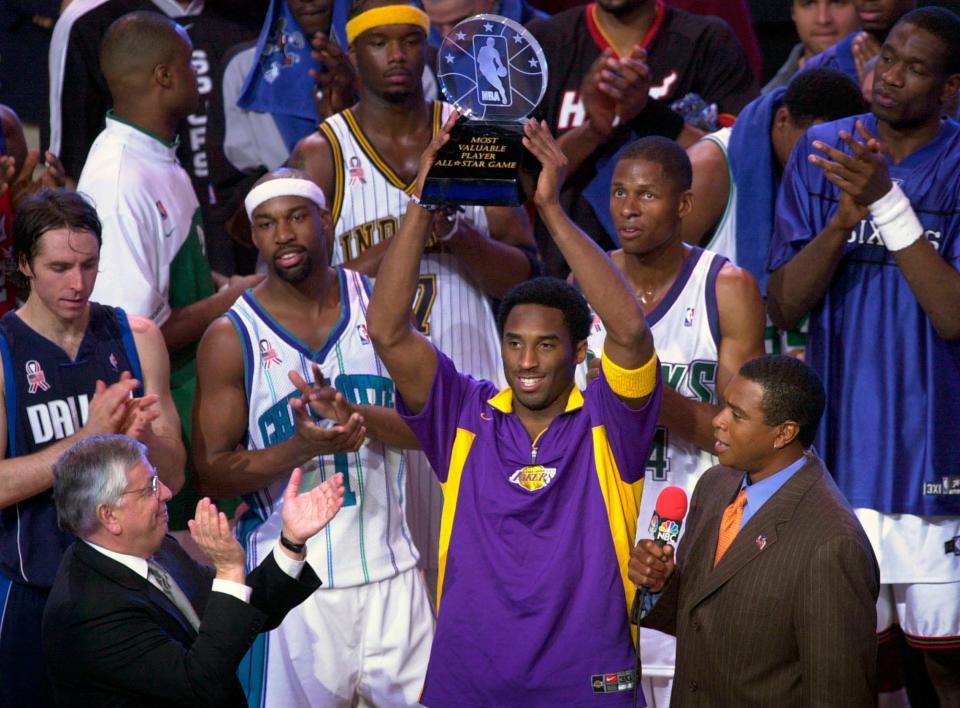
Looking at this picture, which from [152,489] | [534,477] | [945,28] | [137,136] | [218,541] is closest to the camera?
[218,541]

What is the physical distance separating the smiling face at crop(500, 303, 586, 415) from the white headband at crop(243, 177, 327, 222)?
1.17 meters

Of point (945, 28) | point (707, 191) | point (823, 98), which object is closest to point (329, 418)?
point (707, 191)

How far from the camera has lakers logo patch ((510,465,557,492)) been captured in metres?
4.44

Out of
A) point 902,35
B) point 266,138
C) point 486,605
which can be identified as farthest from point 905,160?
point 266,138

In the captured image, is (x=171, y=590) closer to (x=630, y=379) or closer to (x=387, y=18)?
(x=630, y=379)

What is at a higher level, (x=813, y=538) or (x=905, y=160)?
(x=905, y=160)

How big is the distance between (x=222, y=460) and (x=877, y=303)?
2.34 meters

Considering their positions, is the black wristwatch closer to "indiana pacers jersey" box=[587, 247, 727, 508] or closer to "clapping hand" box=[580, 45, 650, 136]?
"indiana pacers jersey" box=[587, 247, 727, 508]

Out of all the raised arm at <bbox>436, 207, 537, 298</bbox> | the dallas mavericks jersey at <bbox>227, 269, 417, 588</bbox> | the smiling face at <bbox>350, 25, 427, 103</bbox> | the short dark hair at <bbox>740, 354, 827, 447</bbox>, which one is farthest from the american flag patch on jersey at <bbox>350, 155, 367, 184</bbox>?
the short dark hair at <bbox>740, 354, 827, 447</bbox>

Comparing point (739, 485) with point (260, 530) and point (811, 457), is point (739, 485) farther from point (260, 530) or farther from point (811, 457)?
point (260, 530)

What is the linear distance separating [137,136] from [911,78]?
2960 millimetres

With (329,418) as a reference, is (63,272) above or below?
above

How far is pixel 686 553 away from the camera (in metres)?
4.44

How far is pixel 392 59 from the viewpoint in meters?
5.82
